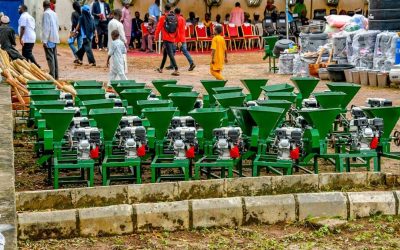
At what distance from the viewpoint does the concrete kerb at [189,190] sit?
844 cm

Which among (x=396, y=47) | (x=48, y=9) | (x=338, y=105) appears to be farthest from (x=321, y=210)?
(x=48, y=9)

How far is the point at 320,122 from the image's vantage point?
10.0 m

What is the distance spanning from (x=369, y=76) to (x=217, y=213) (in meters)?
11.1

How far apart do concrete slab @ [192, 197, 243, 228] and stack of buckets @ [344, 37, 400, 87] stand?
1050cm

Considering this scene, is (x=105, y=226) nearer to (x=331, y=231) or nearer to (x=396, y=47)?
(x=331, y=231)

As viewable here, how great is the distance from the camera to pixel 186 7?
28656 mm

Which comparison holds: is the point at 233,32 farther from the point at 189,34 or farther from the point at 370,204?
the point at 370,204

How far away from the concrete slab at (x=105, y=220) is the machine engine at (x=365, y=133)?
10.7 feet

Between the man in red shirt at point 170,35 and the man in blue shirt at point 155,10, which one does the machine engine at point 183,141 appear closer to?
the man in red shirt at point 170,35

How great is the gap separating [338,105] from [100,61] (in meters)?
13.2

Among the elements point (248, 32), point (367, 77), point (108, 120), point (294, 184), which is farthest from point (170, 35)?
point (294, 184)

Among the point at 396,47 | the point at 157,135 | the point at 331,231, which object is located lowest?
the point at 331,231

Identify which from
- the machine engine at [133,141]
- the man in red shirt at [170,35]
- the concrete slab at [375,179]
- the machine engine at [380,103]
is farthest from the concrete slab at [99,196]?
the man in red shirt at [170,35]

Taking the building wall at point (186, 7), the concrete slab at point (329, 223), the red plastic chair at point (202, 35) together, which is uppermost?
the building wall at point (186, 7)
